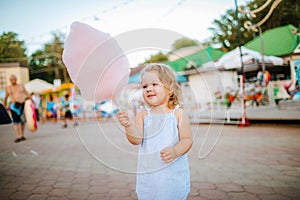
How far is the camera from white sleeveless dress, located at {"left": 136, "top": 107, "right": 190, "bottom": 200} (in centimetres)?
125

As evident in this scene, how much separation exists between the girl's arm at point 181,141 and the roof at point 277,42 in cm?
673

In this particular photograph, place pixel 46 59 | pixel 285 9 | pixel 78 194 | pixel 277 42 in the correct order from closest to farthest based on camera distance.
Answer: pixel 78 194, pixel 285 9, pixel 277 42, pixel 46 59

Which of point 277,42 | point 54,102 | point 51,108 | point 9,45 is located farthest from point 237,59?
point 51,108

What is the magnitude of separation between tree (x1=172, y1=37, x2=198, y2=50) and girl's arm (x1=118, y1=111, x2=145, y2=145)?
43 centimetres

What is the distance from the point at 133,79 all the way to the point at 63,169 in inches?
77.7

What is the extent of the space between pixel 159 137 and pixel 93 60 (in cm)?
56

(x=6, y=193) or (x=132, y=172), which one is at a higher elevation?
(x=132, y=172)

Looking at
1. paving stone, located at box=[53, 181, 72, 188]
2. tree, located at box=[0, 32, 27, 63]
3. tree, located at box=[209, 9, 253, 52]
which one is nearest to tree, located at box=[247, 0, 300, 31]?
tree, located at box=[209, 9, 253, 52]

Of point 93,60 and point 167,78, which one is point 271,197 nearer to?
point 167,78

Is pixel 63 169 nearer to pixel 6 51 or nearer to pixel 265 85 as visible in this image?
pixel 6 51

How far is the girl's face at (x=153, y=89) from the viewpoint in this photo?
127 cm

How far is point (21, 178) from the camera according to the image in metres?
Result: 2.61

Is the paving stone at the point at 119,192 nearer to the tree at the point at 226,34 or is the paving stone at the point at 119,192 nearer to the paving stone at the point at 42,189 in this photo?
the paving stone at the point at 42,189

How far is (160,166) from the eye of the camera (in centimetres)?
124
